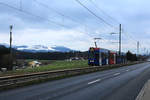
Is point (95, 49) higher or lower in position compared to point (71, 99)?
higher

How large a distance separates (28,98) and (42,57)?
391 ft

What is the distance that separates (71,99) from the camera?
9.57m

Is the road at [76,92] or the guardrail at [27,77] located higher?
the guardrail at [27,77]

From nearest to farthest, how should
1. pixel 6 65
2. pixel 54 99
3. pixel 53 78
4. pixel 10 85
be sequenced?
pixel 54 99 < pixel 10 85 < pixel 53 78 < pixel 6 65

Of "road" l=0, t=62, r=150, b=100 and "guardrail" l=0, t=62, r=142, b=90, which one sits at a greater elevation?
"guardrail" l=0, t=62, r=142, b=90

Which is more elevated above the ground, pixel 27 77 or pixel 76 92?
pixel 27 77

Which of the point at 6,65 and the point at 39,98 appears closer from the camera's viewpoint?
the point at 39,98

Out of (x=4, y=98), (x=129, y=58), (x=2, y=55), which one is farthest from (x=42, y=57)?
(x=4, y=98)

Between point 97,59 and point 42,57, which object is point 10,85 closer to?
point 97,59

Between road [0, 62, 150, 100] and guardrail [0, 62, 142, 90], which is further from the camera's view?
guardrail [0, 62, 142, 90]

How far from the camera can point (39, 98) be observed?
9.73 m

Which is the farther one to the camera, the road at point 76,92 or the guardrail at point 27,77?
the guardrail at point 27,77

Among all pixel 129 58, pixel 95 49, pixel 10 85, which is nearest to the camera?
pixel 10 85

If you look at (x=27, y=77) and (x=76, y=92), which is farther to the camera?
(x=27, y=77)
